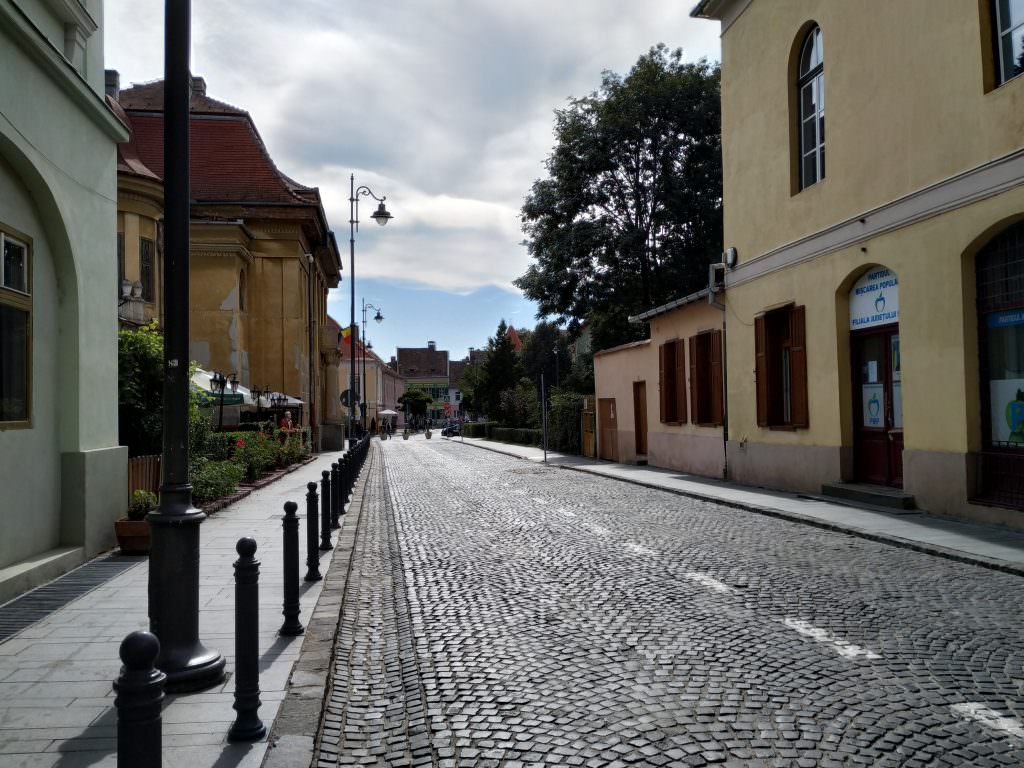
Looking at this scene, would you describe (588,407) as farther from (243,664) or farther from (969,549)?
(243,664)

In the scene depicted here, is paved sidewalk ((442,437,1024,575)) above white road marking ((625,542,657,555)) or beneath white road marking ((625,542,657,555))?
above

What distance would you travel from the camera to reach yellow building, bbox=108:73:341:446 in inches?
1252

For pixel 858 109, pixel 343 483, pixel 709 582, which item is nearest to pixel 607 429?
pixel 343 483

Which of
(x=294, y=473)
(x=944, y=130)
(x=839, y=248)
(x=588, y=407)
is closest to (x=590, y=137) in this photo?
(x=588, y=407)

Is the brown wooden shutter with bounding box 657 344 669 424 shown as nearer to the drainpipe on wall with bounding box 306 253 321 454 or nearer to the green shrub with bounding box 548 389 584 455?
the green shrub with bounding box 548 389 584 455

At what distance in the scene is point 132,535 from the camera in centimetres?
916

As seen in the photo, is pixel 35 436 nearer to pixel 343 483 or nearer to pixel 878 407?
pixel 343 483

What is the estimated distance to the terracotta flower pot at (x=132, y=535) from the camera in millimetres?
9141

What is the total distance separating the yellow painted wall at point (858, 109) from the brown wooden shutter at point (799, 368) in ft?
5.16

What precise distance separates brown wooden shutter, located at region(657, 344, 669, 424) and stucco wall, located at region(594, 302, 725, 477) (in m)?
0.21

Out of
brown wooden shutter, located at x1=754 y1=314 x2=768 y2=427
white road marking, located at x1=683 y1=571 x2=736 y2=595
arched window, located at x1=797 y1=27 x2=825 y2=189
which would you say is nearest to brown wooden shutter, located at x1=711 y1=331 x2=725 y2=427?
brown wooden shutter, located at x1=754 y1=314 x2=768 y2=427

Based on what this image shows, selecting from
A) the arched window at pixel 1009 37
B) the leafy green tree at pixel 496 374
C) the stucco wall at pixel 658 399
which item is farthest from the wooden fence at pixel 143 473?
the leafy green tree at pixel 496 374

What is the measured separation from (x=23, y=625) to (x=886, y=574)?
23.5 feet

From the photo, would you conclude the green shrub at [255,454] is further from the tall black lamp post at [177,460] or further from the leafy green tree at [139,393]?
the tall black lamp post at [177,460]
